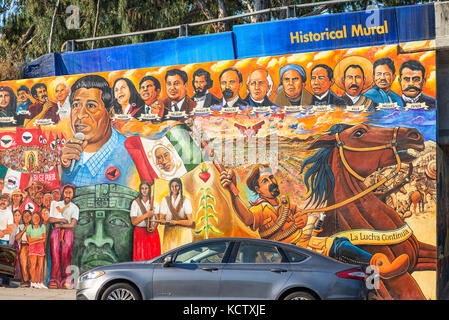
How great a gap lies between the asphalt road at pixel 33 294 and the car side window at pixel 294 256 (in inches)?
229

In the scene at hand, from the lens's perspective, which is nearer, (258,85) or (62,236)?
(258,85)

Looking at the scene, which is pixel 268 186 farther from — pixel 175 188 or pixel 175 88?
pixel 175 88

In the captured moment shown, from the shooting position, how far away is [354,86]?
13.6 metres

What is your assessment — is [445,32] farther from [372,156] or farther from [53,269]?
[53,269]

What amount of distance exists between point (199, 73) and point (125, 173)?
299cm

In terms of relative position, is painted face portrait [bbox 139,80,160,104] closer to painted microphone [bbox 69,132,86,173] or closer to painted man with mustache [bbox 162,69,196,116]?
painted man with mustache [bbox 162,69,196,116]

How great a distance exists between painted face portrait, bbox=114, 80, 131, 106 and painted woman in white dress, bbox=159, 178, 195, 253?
2385mm

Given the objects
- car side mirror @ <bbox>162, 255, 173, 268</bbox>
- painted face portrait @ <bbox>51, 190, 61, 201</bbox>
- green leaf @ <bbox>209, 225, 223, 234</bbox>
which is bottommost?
car side mirror @ <bbox>162, 255, 173, 268</bbox>

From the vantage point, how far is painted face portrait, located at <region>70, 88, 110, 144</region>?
623 inches

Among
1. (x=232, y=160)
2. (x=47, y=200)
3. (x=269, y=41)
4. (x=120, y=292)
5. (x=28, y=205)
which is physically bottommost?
(x=120, y=292)

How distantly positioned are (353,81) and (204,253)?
5406mm

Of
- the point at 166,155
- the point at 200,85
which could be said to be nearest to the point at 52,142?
the point at 166,155

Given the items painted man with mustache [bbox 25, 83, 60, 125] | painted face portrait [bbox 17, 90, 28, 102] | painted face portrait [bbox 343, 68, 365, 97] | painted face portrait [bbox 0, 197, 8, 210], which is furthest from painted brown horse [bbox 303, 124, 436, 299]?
painted face portrait [bbox 0, 197, 8, 210]

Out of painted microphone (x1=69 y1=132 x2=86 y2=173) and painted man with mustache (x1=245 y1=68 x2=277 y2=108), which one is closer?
painted man with mustache (x1=245 y1=68 x2=277 y2=108)
